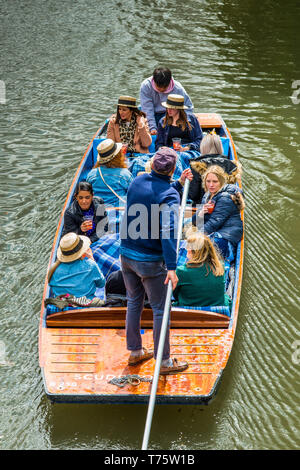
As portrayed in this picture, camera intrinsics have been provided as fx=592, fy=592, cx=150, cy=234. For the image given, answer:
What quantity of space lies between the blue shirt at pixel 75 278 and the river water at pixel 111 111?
1.98 ft

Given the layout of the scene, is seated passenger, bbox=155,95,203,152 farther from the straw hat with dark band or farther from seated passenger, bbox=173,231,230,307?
seated passenger, bbox=173,231,230,307

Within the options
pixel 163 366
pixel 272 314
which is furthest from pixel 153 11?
pixel 163 366

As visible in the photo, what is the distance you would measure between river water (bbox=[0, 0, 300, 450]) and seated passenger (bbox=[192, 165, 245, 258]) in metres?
0.62

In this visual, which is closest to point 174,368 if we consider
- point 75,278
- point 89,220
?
point 75,278

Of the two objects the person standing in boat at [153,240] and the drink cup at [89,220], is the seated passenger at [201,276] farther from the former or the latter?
the drink cup at [89,220]

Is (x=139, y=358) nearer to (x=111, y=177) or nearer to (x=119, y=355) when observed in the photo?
(x=119, y=355)

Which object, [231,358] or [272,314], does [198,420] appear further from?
[272,314]

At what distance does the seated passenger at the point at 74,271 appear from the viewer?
4.46m

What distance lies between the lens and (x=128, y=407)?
410cm

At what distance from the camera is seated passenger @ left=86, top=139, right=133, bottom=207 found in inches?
223

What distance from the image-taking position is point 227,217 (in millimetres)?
5168

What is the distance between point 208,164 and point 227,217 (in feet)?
2.23

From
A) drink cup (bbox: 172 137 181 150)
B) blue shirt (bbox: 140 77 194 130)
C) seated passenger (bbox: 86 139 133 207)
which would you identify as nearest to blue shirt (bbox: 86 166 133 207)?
seated passenger (bbox: 86 139 133 207)

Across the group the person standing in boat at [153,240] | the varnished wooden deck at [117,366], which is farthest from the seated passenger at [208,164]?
the person standing in boat at [153,240]
